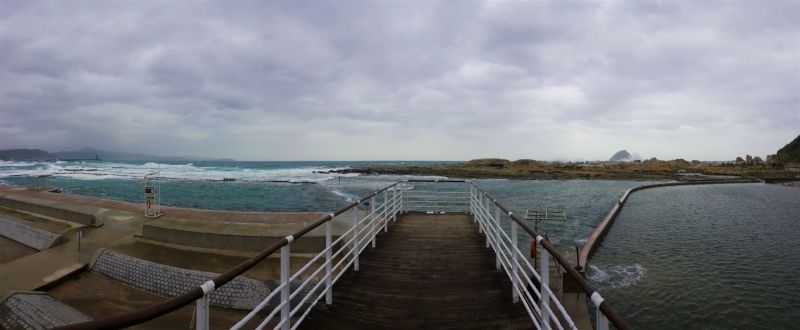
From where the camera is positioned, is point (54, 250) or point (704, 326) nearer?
point (704, 326)

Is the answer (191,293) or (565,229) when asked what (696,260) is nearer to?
(565,229)

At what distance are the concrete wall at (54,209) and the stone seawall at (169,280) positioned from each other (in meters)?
4.61

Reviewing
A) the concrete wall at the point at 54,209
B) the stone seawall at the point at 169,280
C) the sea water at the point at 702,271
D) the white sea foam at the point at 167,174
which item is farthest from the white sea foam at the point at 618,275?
the white sea foam at the point at 167,174

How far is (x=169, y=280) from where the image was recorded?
8719 millimetres

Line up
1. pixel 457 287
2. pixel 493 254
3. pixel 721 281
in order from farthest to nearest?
pixel 721 281, pixel 493 254, pixel 457 287

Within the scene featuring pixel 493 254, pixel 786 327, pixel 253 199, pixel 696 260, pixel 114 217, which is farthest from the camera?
pixel 253 199

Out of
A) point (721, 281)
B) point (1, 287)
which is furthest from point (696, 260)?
point (1, 287)

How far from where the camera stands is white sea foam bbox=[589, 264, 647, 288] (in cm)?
1087

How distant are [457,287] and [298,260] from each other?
17.9 feet

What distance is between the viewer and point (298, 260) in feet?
29.8

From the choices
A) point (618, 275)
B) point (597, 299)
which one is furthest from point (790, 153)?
point (597, 299)

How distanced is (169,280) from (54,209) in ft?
36.3

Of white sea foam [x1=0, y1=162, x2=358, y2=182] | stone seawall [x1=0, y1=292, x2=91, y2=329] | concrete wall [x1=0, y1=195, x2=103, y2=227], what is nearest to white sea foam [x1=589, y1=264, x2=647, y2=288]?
stone seawall [x1=0, y1=292, x2=91, y2=329]

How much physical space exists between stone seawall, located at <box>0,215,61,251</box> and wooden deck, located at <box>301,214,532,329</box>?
1282 centimetres
